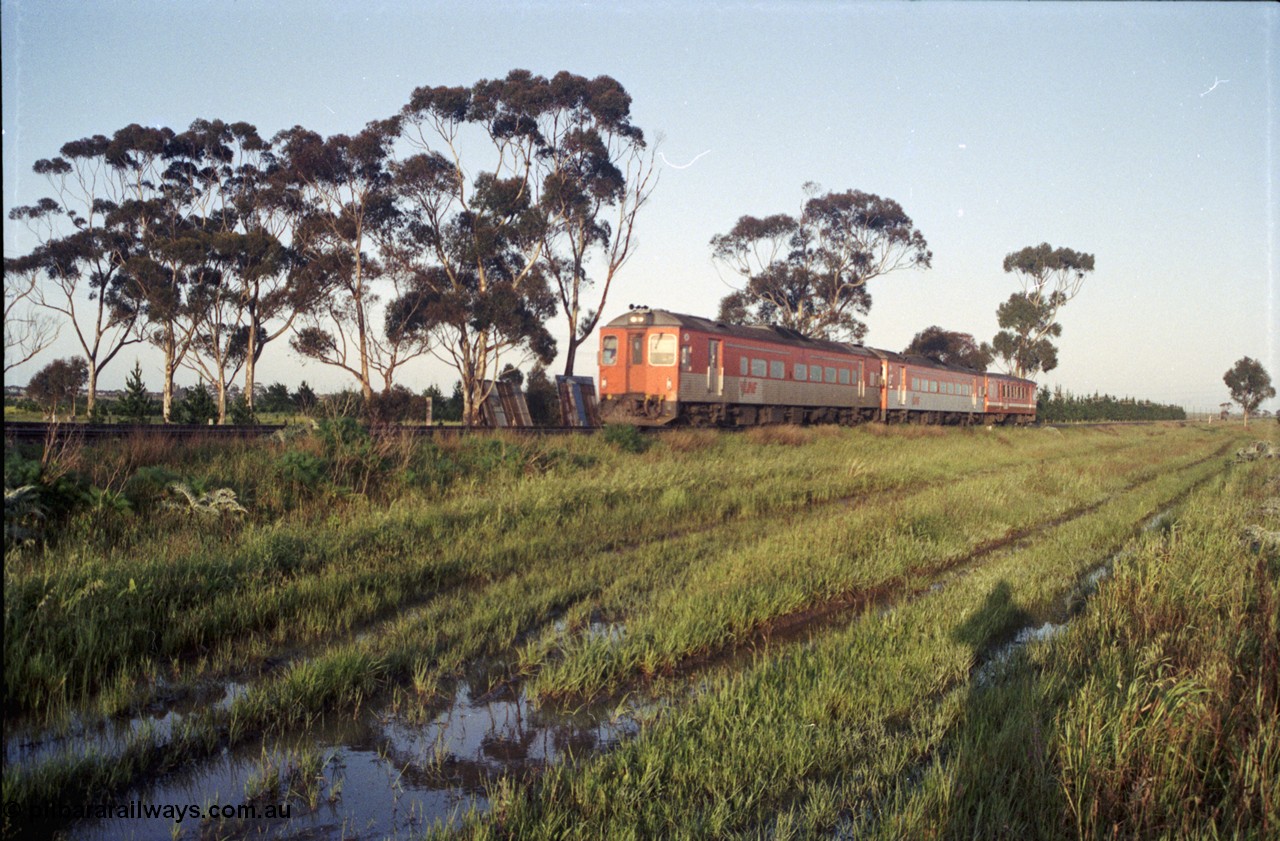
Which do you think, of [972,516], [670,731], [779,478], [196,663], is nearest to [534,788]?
[670,731]

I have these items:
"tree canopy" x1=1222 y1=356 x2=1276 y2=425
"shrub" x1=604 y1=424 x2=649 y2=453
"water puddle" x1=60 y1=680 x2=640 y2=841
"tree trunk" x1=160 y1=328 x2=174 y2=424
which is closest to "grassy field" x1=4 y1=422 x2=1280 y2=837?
"water puddle" x1=60 y1=680 x2=640 y2=841

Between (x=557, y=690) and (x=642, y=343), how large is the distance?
57.1ft

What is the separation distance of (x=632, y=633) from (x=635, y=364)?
1660cm

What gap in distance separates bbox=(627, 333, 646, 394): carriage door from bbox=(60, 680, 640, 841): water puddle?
1727 centimetres

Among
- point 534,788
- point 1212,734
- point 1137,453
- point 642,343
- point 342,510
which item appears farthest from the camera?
point 1137,453

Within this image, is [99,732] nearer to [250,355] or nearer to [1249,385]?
[250,355]

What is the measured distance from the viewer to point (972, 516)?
11.1 metres

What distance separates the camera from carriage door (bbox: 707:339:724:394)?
72.5 ft

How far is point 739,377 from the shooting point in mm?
23328

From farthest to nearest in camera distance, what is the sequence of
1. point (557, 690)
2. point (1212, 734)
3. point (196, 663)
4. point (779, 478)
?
point (779, 478)
point (196, 663)
point (557, 690)
point (1212, 734)

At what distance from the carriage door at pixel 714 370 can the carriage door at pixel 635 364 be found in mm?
1868

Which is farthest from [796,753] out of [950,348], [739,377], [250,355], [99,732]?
[950,348]

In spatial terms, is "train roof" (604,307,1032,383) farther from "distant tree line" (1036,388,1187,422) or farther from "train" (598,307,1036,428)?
"distant tree line" (1036,388,1187,422)

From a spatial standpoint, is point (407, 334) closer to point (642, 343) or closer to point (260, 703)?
point (642, 343)
